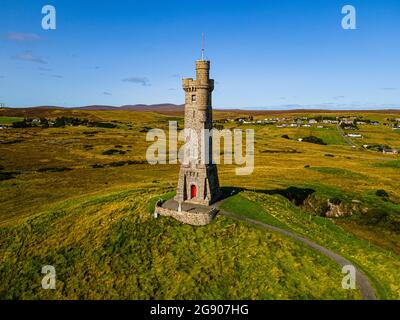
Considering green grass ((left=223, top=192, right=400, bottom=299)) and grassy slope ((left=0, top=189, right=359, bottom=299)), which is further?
green grass ((left=223, top=192, right=400, bottom=299))

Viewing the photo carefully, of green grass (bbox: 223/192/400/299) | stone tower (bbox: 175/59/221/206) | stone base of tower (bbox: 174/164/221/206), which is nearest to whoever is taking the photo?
green grass (bbox: 223/192/400/299)

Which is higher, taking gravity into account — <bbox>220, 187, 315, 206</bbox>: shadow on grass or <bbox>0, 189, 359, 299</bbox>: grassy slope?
<bbox>220, 187, 315, 206</bbox>: shadow on grass

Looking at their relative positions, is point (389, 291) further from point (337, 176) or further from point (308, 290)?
point (337, 176)

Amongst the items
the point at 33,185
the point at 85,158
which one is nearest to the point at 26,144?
the point at 85,158

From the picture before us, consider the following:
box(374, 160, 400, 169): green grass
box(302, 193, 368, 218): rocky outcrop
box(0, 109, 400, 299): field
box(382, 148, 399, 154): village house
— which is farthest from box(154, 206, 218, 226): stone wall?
box(382, 148, 399, 154): village house

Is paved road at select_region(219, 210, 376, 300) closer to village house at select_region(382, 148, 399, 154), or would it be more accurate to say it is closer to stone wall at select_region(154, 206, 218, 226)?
stone wall at select_region(154, 206, 218, 226)

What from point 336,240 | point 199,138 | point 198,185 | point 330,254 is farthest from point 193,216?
point 336,240
